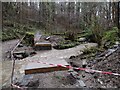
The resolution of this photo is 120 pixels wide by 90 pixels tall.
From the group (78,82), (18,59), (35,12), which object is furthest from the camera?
(35,12)

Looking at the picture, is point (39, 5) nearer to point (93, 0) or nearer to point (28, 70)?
point (93, 0)

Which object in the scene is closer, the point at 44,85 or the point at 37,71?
the point at 44,85

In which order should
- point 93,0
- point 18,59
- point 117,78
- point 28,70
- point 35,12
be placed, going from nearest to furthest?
point 117,78 → point 28,70 → point 18,59 → point 93,0 → point 35,12

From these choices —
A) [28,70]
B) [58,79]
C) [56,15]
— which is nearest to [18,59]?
[28,70]

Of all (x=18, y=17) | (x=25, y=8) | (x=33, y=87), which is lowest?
(x=33, y=87)

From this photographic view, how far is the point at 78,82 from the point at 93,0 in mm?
16812

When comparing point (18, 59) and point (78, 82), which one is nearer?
point (78, 82)

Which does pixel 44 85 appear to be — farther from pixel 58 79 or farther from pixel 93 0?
pixel 93 0

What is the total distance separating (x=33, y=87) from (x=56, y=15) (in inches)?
784

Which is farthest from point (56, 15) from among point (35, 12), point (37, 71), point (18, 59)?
point (37, 71)

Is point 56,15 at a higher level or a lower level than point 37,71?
higher

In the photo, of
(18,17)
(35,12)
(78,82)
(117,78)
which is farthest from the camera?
(35,12)

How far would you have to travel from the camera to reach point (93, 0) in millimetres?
20016

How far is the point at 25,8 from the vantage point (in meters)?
23.5
